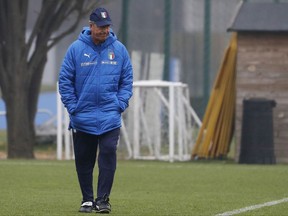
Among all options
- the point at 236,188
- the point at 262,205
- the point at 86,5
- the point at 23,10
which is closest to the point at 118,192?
the point at 236,188

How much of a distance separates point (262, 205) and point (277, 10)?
10.8 metres

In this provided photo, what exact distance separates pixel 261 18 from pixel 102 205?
458 inches

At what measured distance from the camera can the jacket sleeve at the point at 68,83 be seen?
34.6 feet

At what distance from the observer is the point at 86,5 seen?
82.4ft

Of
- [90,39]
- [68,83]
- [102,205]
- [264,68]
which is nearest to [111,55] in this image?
[90,39]

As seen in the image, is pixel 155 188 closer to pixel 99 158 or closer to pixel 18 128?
pixel 99 158

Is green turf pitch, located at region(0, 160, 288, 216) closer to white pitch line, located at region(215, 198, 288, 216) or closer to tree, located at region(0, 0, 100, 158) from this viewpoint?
white pitch line, located at region(215, 198, 288, 216)

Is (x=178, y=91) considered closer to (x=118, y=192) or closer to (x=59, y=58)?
(x=118, y=192)

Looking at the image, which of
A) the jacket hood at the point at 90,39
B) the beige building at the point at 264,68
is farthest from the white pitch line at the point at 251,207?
the beige building at the point at 264,68

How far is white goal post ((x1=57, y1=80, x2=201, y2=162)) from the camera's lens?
22.0 m

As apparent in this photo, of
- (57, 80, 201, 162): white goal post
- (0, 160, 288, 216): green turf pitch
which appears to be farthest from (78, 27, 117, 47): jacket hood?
(57, 80, 201, 162): white goal post

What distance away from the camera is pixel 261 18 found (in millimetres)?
21547

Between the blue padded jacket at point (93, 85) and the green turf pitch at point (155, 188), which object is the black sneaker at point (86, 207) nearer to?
the green turf pitch at point (155, 188)

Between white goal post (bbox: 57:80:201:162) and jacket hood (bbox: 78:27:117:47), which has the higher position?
jacket hood (bbox: 78:27:117:47)
